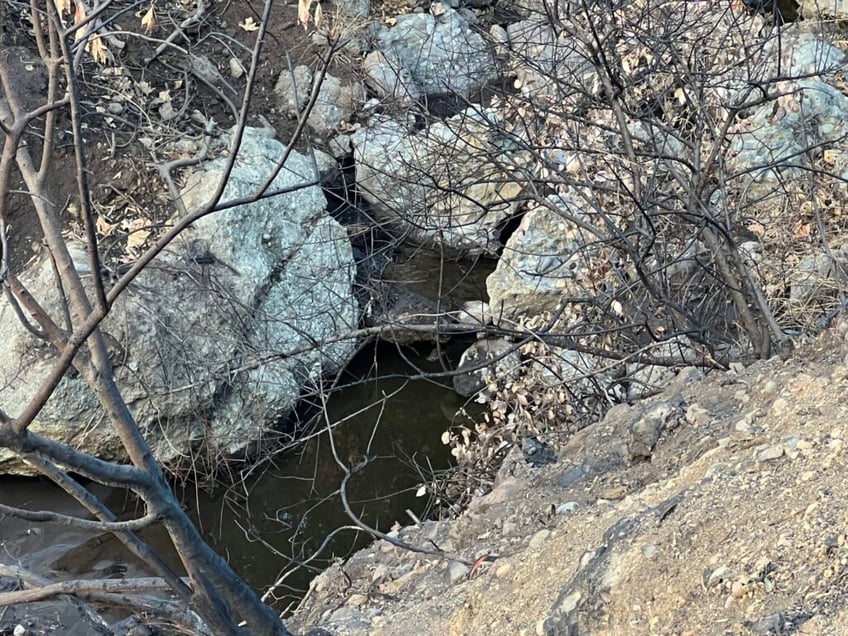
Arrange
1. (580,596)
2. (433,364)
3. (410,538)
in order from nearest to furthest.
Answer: (580,596) → (410,538) → (433,364)

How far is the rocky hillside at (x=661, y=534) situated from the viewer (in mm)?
1970

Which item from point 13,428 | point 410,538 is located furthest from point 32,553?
point 13,428

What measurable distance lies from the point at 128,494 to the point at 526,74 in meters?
4.23

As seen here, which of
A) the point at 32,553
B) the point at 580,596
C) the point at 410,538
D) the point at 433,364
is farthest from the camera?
the point at 433,364

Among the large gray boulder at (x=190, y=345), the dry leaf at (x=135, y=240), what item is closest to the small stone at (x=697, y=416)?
the large gray boulder at (x=190, y=345)

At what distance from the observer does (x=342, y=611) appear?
3408 mm

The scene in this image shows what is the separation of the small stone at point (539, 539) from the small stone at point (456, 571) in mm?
327

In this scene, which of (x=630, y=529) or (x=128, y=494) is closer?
(x=630, y=529)

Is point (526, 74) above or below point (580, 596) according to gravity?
above

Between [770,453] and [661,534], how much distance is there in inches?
16.7

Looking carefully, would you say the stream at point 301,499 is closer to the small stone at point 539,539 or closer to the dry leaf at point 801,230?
the dry leaf at point 801,230

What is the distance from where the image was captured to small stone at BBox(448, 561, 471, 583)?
312 cm

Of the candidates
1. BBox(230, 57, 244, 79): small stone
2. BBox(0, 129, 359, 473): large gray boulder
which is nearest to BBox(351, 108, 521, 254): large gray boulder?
BBox(0, 129, 359, 473): large gray boulder

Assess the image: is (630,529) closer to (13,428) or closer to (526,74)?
(13,428)
